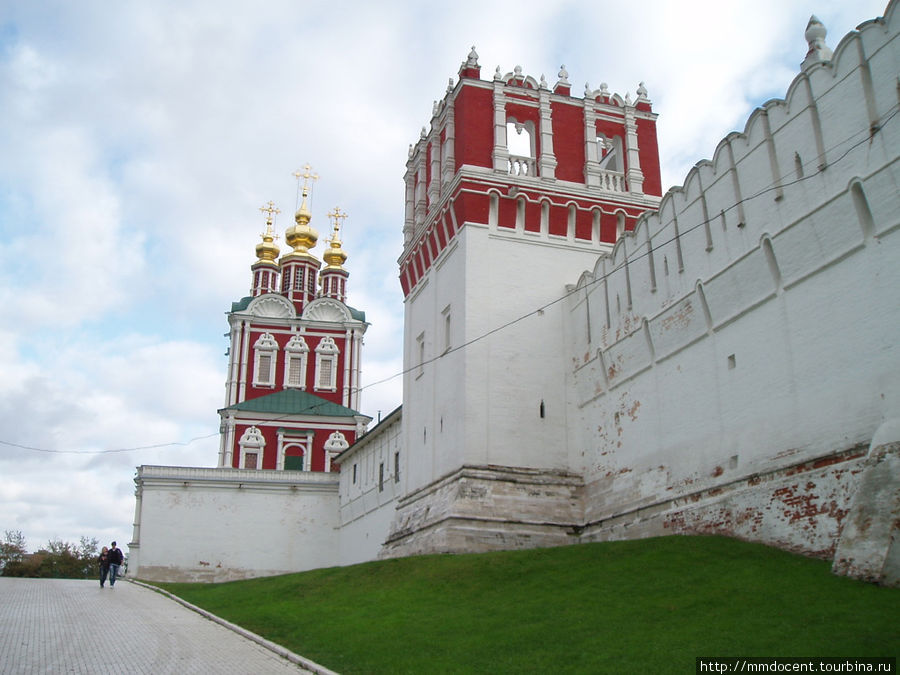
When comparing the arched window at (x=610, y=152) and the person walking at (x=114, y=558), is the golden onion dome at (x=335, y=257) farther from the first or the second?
the person walking at (x=114, y=558)

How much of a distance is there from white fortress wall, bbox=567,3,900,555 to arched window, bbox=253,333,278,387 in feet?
108

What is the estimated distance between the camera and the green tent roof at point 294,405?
47875 millimetres

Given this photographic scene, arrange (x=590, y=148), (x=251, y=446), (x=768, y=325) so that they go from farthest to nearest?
(x=251, y=446)
(x=590, y=148)
(x=768, y=325)

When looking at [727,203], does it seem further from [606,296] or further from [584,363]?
[584,363]

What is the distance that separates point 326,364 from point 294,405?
4025 mm

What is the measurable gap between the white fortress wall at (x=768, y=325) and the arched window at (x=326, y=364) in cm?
3239

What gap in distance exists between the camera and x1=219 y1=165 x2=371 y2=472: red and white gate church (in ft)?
155

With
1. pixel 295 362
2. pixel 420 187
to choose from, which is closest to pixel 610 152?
pixel 420 187

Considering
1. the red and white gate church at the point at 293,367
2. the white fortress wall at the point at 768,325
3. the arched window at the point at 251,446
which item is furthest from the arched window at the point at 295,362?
the white fortress wall at the point at 768,325

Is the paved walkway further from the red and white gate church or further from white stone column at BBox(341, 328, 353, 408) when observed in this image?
white stone column at BBox(341, 328, 353, 408)

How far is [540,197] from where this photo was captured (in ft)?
76.8

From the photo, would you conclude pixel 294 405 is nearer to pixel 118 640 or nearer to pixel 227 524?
pixel 227 524

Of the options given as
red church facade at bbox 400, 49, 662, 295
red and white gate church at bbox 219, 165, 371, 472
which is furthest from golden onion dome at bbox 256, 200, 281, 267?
red church facade at bbox 400, 49, 662, 295

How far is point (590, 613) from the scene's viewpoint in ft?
36.1
